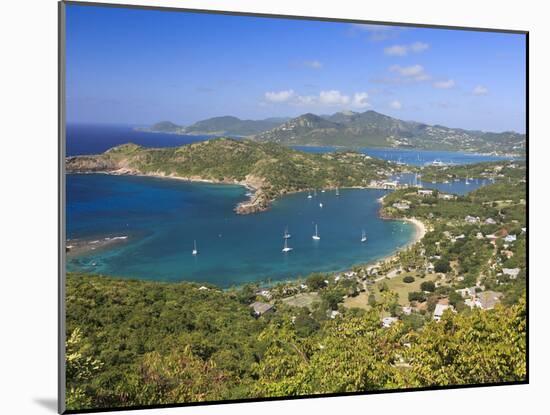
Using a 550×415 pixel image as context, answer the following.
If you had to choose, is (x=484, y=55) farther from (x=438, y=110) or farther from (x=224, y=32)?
(x=224, y=32)

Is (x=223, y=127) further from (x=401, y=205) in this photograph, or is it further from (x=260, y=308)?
(x=401, y=205)

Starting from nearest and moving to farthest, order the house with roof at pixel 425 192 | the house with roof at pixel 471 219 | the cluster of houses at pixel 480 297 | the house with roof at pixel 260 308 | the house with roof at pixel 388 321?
the house with roof at pixel 260 308
the house with roof at pixel 388 321
the cluster of houses at pixel 480 297
the house with roof at pixel 471 219
the house with roof at pixel 425 192

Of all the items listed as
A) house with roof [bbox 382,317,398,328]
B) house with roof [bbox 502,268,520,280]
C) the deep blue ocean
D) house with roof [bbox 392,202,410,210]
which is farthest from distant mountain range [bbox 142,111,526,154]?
house with roof [bbox 382,317,398,328]

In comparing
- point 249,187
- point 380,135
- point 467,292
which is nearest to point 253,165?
point 249,187

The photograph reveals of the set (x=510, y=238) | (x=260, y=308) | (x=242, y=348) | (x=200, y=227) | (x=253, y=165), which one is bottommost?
(x=242, y=348)

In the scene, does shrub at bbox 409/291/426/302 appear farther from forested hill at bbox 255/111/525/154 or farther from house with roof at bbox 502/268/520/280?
forested hill at bbox 255/111/525/154

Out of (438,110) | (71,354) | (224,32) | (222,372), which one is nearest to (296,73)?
(224,32)

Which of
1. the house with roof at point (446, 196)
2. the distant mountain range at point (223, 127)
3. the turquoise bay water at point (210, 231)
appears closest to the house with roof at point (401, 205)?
the turquoise bay water at point (210, 231)

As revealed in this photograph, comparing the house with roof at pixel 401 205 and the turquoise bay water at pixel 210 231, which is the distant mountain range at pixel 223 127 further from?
the house with roof at pixel 401 205
